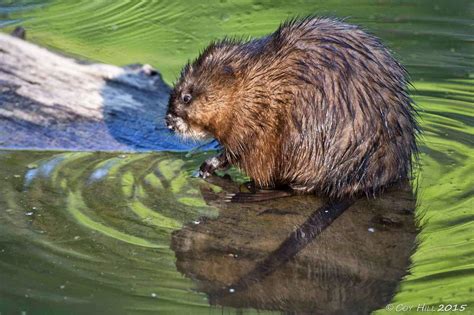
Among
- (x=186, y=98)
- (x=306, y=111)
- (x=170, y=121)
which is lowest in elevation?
(x=170, y=121)

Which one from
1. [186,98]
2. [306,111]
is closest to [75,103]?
[186,98]

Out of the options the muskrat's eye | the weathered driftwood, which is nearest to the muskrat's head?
the muskrat's eye

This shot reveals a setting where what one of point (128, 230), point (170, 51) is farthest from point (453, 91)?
point (128, 230)

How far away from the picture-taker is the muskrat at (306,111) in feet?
18.6

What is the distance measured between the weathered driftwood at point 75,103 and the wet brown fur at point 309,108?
831 mm

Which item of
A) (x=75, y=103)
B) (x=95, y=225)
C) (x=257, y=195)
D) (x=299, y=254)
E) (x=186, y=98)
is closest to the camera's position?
(x=299, y=254)

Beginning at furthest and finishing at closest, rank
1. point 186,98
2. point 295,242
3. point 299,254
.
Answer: point 186,98, point 295,242, point 299,254

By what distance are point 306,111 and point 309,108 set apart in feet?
0.08

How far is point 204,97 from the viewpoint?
19.6 feet

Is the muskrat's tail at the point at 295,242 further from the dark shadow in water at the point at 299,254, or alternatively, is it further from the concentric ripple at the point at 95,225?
the concentric ripple at the point at 95,225

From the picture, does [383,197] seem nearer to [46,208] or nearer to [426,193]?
[426,193]

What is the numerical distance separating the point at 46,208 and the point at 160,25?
3766 mm

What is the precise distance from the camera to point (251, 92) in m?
5.89

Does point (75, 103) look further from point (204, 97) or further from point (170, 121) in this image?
point (204, 97)
